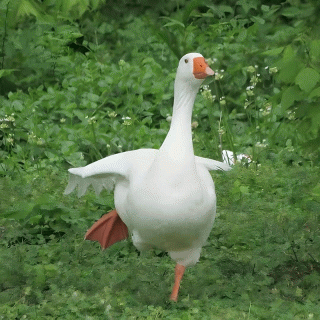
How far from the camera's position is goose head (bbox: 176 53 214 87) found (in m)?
4.18

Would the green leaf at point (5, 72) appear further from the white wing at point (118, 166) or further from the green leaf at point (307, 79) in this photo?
the green leaf at point (307, 79)

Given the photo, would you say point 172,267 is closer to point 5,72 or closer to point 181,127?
→ point 181,127

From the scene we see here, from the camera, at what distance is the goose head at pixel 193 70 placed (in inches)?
165

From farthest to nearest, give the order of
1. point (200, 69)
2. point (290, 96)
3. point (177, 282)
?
point (177, 282) < point (200, 69) < point (290, 96)

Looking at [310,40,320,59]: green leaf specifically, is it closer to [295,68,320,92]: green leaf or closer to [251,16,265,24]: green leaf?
[295,68,320,92]: green leaf

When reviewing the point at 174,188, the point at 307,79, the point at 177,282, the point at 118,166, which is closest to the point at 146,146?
the point at 118,166

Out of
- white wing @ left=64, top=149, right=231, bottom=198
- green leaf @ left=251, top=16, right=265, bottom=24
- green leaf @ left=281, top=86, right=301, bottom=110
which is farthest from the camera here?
green leaf @ left=251, top=16, right=265, bottom=24

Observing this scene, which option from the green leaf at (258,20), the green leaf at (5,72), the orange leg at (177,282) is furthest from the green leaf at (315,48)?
the green leaf at (258,20)

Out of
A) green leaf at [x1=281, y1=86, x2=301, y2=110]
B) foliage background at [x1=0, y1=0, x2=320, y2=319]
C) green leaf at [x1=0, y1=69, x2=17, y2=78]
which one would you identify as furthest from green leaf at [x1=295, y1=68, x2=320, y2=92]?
green leaf at [x1=0, y1=69, x2=17, y2=78]

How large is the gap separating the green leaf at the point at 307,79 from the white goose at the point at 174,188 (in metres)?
0.69

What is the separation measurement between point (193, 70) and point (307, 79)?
0.82 meters

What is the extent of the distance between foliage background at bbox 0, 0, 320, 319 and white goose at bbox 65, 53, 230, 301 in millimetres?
330

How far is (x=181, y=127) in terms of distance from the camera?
13.8ft

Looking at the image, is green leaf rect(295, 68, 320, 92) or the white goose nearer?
green leaf rect(295, 68, 320, 92)
